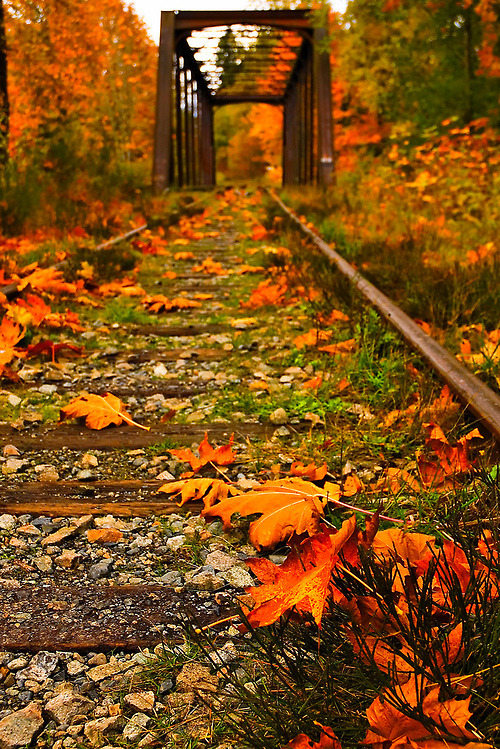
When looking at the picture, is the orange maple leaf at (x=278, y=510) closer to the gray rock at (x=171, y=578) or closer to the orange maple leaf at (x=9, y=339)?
the gray rock at (x=171, y=578)

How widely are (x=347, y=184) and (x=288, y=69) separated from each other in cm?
1244

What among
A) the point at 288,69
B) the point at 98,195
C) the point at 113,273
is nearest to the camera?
the point at 113,273

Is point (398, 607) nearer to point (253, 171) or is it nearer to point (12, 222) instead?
point (12, 222)

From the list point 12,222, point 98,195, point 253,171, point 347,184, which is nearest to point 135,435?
point 12,222

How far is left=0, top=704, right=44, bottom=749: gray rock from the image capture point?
1.08m

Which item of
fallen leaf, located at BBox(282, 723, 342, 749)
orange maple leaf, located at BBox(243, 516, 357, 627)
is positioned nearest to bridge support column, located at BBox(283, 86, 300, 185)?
orange maple leaf, located at BBox(243, 516, 357, 627)

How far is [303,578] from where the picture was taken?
117 cm

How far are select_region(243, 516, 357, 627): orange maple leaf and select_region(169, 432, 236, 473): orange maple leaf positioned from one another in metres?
0.87

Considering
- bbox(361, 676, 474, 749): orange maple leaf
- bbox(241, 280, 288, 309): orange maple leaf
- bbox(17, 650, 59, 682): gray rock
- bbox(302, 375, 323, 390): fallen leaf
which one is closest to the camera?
bbox(361, 676, 474, 749): orange maple leaf

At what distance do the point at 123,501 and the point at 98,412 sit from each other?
708 mm

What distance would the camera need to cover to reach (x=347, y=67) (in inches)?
853

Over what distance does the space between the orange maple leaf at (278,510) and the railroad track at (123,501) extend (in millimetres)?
98

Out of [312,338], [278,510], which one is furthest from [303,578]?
[312,338]

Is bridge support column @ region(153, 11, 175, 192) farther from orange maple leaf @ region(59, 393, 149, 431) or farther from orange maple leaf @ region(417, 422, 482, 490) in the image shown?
orange maple leaf @ region(417, 422, 482, 490)
